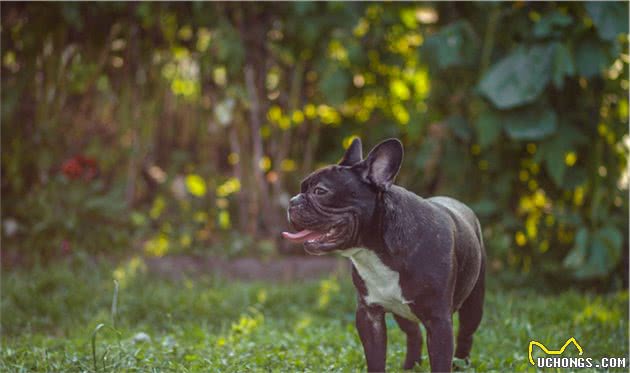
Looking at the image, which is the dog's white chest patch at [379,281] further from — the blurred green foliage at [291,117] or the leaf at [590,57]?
the leaf at [590,57]

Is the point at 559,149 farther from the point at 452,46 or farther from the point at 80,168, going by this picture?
the point at 80,168

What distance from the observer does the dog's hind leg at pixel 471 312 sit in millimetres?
3629

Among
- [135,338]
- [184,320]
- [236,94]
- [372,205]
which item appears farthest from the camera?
[236,94]

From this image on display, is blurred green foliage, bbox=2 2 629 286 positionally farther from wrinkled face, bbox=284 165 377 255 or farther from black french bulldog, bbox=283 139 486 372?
wrinkled face, bbox=284 165 377 255

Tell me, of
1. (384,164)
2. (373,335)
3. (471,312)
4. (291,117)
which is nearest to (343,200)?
(384,164)

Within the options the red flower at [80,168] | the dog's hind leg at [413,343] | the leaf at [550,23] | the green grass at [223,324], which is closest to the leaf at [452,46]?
the leaf at [550,23]

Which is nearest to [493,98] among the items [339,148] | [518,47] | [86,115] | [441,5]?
[518,47]

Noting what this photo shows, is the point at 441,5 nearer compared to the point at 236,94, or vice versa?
the point at 441,5

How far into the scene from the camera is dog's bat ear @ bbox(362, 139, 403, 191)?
2.98 meters

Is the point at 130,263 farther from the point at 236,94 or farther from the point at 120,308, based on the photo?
the point at 236,94

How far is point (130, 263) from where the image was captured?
258 inches

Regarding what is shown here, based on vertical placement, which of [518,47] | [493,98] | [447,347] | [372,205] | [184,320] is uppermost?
[518,47]

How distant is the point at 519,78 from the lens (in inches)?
229

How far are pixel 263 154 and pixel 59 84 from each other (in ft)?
5.84
